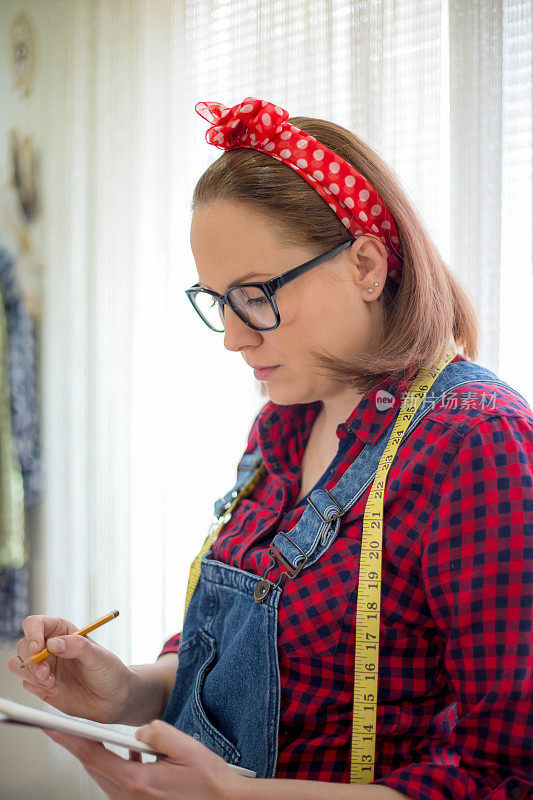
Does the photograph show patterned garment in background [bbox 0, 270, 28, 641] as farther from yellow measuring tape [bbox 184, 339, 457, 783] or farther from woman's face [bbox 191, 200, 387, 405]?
yellow measuring tape [bbox 184, 339, 457, 783]

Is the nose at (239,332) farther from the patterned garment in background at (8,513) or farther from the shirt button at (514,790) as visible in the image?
the patterned garment in background at (8,513)

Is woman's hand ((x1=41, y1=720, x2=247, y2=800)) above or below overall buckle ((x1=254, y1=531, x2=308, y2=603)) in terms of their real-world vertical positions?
below

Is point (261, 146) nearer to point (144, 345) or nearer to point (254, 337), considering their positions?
point (254, 337)

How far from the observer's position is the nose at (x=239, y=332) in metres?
0.97

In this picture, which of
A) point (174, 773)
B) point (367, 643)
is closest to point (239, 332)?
point (367, 643)

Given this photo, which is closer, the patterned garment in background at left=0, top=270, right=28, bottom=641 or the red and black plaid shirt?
the red and black plaid shirt

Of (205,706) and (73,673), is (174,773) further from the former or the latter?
(73,673)

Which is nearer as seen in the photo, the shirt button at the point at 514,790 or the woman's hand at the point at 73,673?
the shirt button at the point at 514,790

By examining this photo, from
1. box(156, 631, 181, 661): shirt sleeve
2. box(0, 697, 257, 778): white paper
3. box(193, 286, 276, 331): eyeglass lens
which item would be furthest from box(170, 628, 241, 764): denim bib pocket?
box(193, 286, 276, 331): eyeglass lens

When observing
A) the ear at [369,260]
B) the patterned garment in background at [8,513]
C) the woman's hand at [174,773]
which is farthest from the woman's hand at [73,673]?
the patterned garment in background at [8,513]

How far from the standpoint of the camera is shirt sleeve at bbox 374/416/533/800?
2.34ft

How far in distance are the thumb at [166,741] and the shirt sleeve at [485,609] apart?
22 centimetres

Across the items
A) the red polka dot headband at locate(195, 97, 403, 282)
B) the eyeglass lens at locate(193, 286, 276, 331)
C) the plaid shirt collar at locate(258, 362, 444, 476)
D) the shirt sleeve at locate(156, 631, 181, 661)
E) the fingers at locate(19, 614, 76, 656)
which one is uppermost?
the red polka dot headband at locate(195, 97, 403, 282)

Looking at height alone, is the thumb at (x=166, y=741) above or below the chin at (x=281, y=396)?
below
